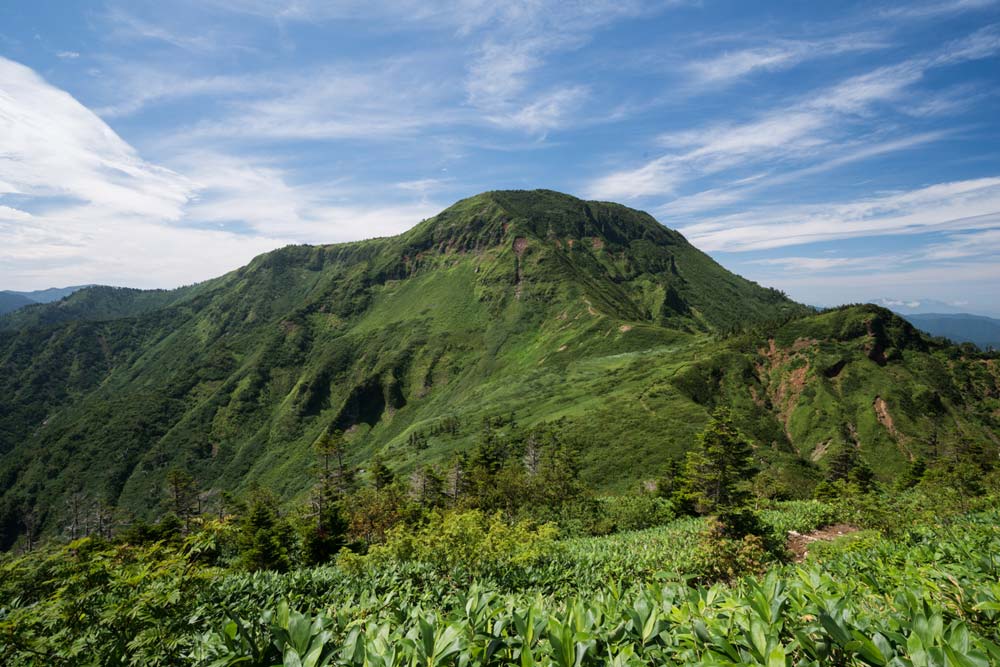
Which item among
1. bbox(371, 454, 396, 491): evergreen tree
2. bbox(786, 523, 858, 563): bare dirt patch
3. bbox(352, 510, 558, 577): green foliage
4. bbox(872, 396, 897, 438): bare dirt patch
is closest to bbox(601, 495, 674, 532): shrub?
bbox(786, 523, 858, 563): bare dirt patch

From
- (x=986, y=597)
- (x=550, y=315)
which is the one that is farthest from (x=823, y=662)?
(x=550, y=315)

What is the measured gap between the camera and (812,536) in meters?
→ 22.7

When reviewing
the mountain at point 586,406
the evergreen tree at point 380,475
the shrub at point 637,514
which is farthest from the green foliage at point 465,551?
the mountain at point 586,406

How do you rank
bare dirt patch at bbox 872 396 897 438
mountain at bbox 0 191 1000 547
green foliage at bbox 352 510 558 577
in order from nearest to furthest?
green foliage at bbox 352 510 558 577 < bare dirt patch at bbox 872 396 897 438 < mountain at bbox 0 191 1000 547

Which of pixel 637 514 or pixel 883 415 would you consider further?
pixel 883 415

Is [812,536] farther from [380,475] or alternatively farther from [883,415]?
[883,415]

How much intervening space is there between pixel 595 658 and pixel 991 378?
144055 mm

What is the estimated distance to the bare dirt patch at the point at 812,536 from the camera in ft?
67.2

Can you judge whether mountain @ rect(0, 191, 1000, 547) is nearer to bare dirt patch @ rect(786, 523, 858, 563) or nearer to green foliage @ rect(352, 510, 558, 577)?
bare dirt patch @ rect(786, 523, 858, 563)

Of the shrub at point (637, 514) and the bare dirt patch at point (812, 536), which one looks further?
the shrub at point (637, 514)

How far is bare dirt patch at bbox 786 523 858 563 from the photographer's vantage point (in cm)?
2049

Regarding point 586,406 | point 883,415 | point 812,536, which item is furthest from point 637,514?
point 883,415

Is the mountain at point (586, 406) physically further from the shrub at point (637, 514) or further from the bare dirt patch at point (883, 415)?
the shrub at point (637, 514)

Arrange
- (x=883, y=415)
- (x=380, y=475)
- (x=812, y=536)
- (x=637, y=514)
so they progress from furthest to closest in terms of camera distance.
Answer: (x=883, y=415) < (x=380, y=475) < (x=637, y=514) < (x=812, y=536)
